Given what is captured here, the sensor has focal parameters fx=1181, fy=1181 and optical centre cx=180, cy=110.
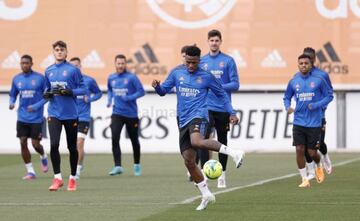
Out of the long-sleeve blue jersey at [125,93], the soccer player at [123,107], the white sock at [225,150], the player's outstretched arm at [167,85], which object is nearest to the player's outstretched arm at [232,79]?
the player's outstretched arm at [167,85]

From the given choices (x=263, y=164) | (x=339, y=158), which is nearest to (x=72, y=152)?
(x=263, y=164)

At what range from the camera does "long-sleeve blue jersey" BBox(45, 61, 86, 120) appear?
17281mm

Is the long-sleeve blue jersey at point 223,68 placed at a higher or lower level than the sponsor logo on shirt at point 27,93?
higher

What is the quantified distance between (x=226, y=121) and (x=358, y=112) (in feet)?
45.2

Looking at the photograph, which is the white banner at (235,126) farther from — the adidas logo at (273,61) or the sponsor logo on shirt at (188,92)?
the sponsor logo on shirt at (188,92)

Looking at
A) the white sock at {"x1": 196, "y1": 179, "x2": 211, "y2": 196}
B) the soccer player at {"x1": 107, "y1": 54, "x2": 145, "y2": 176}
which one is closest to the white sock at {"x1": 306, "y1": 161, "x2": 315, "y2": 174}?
the soccer player at {"x1": 107, "y1": 54, "x2": 145, "y2": 176}

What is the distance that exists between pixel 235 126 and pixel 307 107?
1324 centimetres

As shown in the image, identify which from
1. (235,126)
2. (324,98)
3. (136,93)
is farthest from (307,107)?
(235,126)

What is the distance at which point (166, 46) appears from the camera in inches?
1232

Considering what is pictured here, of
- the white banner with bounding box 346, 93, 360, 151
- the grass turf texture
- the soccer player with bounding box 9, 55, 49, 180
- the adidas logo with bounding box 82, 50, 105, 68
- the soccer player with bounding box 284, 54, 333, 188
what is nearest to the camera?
the grass turf texture

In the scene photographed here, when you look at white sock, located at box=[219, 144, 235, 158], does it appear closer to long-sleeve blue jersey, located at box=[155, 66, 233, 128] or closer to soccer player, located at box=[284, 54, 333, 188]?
long-sleeve blue jersey, located at box=[155, 66, 233, 128]

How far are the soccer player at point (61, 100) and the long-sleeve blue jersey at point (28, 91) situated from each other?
367 cm

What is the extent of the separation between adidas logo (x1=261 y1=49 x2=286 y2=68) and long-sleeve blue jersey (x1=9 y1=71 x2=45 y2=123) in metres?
10.8

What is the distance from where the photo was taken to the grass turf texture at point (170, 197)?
43.5 ft
